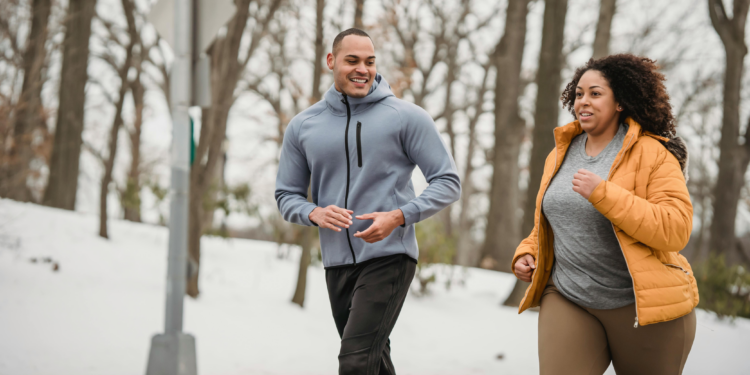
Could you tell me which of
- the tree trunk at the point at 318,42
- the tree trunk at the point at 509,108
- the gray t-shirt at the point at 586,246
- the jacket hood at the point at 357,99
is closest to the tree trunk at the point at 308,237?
the tree trunk at the point at 318,42

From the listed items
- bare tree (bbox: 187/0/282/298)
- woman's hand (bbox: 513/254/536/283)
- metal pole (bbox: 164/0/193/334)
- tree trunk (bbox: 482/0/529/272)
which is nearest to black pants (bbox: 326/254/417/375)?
woman's hand (bbox: 513/254/536/283)

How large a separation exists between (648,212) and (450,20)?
20.4 m

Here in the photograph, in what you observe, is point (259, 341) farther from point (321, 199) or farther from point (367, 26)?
point (367, 26)

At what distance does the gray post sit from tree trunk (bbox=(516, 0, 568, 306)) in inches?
225

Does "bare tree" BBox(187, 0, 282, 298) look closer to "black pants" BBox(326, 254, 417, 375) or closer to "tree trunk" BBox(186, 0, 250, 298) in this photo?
"tree trunk" BBox(186, 0, 250, 298)

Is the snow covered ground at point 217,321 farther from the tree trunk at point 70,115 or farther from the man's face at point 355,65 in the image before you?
the tree trunk at point 70,115

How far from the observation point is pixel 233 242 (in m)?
12.9

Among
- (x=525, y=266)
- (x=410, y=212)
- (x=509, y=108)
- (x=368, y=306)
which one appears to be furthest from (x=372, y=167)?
(x=509, y=108)

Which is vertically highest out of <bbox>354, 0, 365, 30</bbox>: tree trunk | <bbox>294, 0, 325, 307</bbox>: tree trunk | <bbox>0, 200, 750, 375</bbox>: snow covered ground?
<bbox>354, 0, 365, 30</bbox>: tree trunk

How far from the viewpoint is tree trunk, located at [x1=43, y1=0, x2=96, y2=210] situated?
1470 cm

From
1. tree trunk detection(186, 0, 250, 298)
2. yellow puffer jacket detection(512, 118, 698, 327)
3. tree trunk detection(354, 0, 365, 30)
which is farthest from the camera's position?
tree trunk detection(354, 0, 365, 30)

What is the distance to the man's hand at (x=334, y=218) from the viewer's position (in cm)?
293

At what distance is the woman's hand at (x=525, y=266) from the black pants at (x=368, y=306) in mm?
505

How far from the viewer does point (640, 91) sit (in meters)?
2.85
